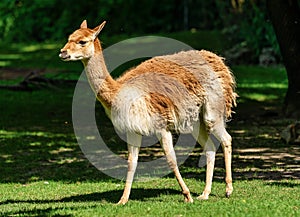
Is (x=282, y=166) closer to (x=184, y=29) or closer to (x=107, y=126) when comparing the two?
(x=107, y=126)

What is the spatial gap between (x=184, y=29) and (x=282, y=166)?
99.7ft

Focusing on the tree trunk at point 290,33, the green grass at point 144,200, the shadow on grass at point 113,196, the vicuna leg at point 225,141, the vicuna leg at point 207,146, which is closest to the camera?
the green grass at point 144,200

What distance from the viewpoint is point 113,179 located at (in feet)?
34.9

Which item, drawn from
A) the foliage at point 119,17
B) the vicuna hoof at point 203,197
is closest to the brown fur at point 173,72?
the vicuna hoof at point 203,197

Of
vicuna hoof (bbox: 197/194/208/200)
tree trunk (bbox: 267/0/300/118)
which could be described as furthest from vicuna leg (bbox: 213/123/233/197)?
tree trunk (bbox: 267/0/300/118)

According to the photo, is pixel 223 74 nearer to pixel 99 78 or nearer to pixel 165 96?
pixel 165 96

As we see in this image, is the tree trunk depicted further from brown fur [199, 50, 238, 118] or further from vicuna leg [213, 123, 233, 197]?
vicuna leg [213, 123, 233, 197]

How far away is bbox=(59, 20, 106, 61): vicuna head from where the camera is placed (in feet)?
25.9

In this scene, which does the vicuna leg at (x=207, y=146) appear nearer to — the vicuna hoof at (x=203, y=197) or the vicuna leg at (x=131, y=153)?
the vicuna hoof at (x=203, y=197)

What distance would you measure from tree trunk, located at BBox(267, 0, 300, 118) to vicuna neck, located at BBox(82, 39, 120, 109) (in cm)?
892

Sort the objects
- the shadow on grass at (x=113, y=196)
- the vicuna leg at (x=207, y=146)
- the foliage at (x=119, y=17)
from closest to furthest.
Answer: the shadow on grass at (x=113, y=196) → the vicuna leg at (x=207, y=146) → the foliage at (x=119, y=17)

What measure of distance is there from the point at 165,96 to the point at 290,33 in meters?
8.59

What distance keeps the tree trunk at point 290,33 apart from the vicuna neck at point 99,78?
8.92 m

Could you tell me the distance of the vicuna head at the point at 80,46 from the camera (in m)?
7.90
